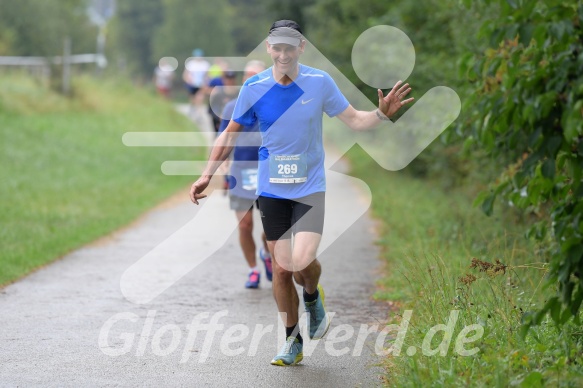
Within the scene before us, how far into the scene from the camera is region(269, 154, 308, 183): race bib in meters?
6.84

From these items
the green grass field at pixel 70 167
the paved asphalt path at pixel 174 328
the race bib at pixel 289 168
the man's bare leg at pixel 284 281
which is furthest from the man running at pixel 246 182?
the race bib at pixel 289 168

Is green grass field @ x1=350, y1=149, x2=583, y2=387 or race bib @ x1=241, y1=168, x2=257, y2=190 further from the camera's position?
race bib @ x1=241, y1=168, x2=257, y2=190

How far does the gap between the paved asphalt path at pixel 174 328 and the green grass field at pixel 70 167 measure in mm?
787

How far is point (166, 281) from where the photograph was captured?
33.9 feet

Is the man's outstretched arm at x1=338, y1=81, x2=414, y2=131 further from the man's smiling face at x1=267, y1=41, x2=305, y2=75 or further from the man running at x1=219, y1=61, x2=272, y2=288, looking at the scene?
the man running at x1=219, y1=61, x2=272, y2=288

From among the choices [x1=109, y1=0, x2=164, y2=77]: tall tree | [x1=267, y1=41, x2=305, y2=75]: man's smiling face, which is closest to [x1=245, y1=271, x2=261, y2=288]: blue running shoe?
[x1=267, y1=41, x2=305, y2=75]: man's smiling face

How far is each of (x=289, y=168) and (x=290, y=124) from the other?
11.3 inches

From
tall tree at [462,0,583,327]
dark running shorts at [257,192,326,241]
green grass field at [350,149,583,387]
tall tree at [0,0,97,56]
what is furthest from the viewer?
tall tree at [0,0,97,56]

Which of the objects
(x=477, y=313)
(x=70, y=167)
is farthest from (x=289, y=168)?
Answer: (x=70, y=167)

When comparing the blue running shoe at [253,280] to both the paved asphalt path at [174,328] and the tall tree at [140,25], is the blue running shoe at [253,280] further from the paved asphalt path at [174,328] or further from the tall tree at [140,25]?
the tall tree at [140,25]

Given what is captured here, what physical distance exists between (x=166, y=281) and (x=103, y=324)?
223cm

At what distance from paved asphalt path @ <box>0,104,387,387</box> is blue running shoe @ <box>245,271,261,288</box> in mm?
81

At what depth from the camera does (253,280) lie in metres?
10.1

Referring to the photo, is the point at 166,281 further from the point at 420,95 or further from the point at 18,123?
the point at 18,123
